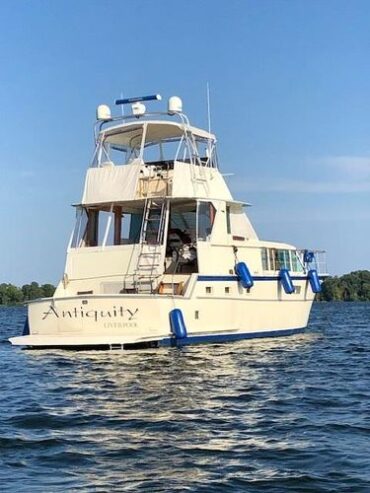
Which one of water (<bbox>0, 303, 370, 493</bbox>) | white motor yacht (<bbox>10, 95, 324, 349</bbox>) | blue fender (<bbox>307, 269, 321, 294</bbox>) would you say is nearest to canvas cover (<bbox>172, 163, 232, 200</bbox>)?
white motor yacht (<bbox>10, 95, 324, 349</bbox>)

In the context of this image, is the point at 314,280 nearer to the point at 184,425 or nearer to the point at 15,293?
the point at 184,425

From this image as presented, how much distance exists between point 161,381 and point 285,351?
6.72 metres

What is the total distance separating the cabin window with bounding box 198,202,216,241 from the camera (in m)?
22.4

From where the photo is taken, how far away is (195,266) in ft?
74.7

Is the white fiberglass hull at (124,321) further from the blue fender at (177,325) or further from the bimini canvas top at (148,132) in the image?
the bimini canvas top at (148,132)

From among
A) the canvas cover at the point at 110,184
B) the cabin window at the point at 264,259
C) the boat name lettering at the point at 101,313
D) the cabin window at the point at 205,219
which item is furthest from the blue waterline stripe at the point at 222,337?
the canvas cover at the point at 110,184

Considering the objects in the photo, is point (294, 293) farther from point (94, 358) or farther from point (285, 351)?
point (94, 358)

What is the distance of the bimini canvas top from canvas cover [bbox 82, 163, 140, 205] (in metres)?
1.32

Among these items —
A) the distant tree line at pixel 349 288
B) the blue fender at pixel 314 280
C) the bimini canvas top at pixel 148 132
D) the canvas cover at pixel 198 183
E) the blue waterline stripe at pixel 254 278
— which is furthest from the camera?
the distant tree line at pixel 349 288

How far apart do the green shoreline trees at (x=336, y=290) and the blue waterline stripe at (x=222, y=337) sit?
321ft

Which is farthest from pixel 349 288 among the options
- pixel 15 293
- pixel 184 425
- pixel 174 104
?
pixel 184 425

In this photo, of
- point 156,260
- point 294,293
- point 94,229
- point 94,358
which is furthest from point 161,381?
point 294,293

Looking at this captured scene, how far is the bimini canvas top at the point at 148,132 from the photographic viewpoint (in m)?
23.2

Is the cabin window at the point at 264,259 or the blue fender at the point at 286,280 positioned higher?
the cabin window at the point at 264,259
